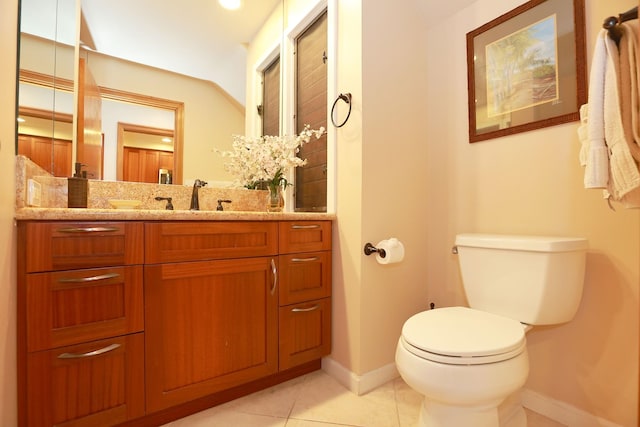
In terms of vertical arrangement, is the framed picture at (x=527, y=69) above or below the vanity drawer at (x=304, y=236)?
above

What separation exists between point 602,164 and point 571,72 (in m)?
0.61

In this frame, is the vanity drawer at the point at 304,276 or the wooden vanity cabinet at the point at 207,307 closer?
the wooden vanity cabinet at the point at 207,307

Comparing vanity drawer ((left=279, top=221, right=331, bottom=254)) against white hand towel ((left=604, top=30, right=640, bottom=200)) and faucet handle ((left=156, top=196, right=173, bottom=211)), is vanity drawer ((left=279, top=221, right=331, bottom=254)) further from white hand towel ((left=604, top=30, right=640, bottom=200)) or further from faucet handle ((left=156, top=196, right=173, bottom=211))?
white hand towel ((left=604, top=30, right=640, bottom=200))

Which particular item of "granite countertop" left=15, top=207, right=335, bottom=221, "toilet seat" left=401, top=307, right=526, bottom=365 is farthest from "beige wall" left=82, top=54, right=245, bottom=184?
"toilet seat" left=401, top=307, right=526, bottom=365

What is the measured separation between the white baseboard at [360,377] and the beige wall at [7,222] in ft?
4.11

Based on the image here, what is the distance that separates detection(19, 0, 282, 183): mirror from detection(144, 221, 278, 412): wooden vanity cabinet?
26.0 inches

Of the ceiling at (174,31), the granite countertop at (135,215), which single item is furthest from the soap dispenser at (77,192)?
the ceiling at (174,31)

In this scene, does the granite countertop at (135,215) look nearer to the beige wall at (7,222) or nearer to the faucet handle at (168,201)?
A: the beige wall at (7,222)

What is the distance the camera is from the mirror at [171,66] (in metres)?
1.37

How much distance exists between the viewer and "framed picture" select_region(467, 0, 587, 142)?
1.23 meters

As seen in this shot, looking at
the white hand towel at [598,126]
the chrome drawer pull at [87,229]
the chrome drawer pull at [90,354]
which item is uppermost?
the white hand towel at [598,126]

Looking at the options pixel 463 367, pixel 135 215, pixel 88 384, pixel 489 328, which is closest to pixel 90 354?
pixel 88 384

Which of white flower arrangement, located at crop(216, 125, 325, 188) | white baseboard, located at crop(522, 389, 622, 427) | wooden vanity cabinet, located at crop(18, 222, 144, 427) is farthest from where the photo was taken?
white flower arrangement, located at crop(216, 125, 325, 188)

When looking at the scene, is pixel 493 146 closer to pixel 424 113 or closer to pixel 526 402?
pixel 424 113
